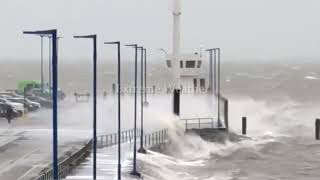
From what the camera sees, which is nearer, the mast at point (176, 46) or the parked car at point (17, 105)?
the parked car at point (17, 105)

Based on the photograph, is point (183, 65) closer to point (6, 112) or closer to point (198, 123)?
point (198, 123)

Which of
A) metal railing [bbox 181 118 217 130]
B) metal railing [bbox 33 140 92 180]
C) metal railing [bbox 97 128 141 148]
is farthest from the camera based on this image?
metal railing [bbox 181 118 217 130]

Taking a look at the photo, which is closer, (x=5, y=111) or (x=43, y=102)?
(x=5, y=111)

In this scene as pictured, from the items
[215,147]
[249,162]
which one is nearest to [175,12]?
[215,147]

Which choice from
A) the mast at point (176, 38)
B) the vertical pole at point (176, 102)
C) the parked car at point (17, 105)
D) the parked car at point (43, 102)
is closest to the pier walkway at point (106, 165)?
the vertical pole at point (176, 102)

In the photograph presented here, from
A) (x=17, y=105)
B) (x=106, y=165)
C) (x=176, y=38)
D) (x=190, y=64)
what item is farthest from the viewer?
(x=190, y=64)

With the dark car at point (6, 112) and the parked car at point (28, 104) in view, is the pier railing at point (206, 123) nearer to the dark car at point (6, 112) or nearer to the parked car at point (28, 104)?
the dark car at point (6, 112)

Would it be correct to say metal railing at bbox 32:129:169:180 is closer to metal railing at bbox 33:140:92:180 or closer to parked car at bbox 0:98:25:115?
metal railing at bbox 33:140:92:180

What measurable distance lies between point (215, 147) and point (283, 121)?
3684cm

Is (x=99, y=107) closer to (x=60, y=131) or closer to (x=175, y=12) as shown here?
(x=175, y=12)

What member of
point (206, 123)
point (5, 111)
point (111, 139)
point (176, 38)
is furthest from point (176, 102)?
point (111, 139)

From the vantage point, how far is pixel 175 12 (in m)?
77.6

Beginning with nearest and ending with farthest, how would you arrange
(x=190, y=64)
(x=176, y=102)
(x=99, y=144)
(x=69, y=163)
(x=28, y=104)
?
(x=69, y=163)
(x=99, y=144)
(x=176, y=102)
(x=28, y=104)
(x=190, y=64)

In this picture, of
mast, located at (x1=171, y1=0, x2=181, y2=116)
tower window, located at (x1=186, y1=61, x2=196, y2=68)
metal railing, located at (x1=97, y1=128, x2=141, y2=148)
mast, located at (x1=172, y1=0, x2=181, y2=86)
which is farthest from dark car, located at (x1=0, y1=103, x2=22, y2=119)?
tower window, located at (x1=186, y1=61, x2=196, y2=68)
